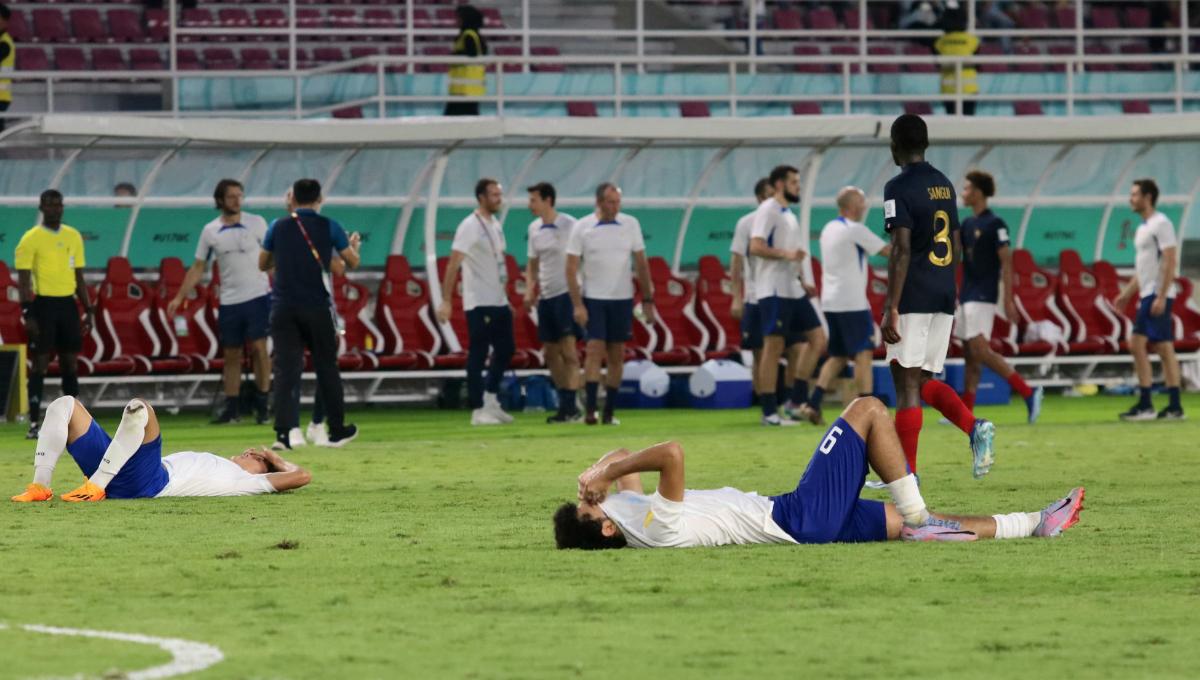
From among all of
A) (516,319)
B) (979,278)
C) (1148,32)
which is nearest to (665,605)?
(979,278)

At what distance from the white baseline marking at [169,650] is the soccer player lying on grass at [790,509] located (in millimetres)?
2393

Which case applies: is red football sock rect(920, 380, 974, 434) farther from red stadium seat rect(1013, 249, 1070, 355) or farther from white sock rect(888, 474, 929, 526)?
red stadium seat rect(1013, 249, 1070, 355)

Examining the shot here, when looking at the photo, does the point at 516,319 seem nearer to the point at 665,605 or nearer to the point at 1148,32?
the point at 1148,32

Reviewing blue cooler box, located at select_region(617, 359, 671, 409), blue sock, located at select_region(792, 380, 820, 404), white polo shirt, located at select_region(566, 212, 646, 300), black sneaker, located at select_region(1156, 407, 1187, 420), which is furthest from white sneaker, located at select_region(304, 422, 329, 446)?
black sneaker, located at select_region(1156, 407, 1187, 420)

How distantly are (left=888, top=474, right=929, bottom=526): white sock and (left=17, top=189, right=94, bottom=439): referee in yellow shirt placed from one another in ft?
36.1

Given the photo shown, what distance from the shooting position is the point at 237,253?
1941 centimetres

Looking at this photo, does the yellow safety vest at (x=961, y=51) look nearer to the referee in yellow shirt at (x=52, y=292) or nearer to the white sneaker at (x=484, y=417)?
the white sneaker at (x=484, y=417)

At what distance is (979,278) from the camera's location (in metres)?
18.1

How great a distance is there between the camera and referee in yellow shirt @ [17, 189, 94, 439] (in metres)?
18.6

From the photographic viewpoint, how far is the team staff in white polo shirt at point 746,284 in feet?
64.0

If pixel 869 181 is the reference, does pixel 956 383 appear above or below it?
below

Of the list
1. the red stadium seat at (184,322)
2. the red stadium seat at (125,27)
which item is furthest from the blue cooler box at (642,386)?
the red stadium seat at (125,27)

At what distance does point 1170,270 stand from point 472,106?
31.7 ft

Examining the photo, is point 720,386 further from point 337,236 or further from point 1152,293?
point 337,236
